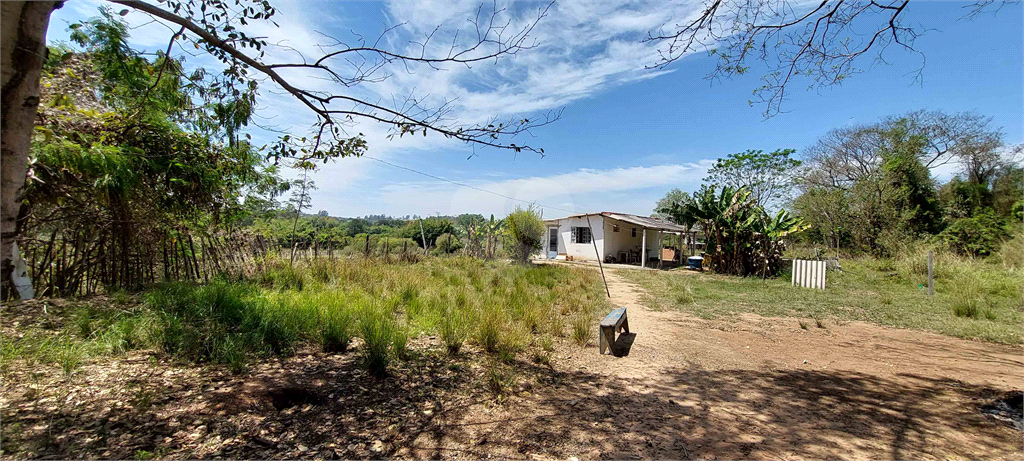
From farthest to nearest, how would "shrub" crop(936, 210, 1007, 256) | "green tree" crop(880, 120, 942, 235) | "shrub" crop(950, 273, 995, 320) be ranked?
"green tree" crop(880, 120, 942, 235)
"shrub" crop(936, 210, 1007, 256)
"shrub" crop(950, 273, 995, 320)

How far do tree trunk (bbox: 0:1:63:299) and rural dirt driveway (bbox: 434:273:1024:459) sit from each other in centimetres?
262

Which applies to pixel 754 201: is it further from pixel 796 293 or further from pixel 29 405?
pixel 29 405

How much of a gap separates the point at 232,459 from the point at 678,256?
23047mm

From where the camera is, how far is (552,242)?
26.4 m

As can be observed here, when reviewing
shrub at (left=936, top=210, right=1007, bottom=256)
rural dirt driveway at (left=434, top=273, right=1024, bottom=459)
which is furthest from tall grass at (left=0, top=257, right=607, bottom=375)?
shrub at (left=936, top=210, right=1007, bottom=256)

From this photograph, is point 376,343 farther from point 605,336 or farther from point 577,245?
point 577,245

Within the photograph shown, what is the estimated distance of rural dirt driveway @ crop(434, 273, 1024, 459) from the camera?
2600 millimetres

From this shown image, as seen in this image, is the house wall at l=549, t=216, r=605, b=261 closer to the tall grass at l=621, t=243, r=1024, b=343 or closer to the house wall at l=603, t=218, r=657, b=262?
the house wall at l=603, t=218, r=657, b=262

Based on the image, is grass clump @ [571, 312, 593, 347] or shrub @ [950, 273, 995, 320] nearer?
grass clump @ [571, 312, 593, 347]

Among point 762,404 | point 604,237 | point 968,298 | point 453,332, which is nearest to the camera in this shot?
point 762,404

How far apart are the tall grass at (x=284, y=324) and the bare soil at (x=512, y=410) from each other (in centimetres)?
20

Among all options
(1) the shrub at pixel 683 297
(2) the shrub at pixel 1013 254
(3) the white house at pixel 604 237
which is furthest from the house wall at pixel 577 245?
(2) the shrub at pixel 1013 254

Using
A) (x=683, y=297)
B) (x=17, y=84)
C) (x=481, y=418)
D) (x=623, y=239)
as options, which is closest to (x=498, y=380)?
(x=481, y=418)

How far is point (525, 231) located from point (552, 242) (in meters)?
8.24
